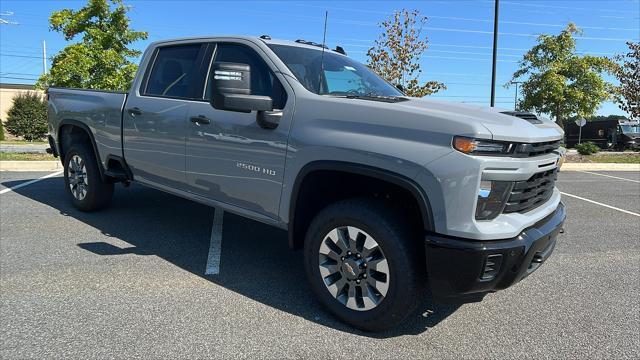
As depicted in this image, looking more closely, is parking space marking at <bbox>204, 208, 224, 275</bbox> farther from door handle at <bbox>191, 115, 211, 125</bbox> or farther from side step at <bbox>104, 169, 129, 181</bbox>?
door handle at <bbox>191, 115, 211, 125</bbox>

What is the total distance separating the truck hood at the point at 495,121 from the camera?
9.16ft

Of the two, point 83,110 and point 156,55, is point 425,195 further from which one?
point 83,110

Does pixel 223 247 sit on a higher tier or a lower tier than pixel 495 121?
lower

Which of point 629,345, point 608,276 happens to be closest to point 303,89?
point 629,345

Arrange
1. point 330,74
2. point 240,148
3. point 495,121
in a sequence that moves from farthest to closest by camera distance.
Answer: point 330,74 < point 240,148 < point 495,121

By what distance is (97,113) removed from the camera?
17.8ft

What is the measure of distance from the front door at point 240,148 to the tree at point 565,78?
28.2 meters

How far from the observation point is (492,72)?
15.0m

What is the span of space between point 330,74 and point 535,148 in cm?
177

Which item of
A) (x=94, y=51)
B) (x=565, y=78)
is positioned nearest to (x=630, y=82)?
(x=565, y=78)

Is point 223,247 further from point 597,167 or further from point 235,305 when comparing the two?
point 597,167

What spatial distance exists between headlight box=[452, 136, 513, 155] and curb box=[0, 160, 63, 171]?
396 inches

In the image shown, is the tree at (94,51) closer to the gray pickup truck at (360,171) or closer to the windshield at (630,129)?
the gray pickup truck at (360,171)

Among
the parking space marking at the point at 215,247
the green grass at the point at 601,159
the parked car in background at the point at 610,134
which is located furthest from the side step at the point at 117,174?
the parked car in background at the point at 610,134
